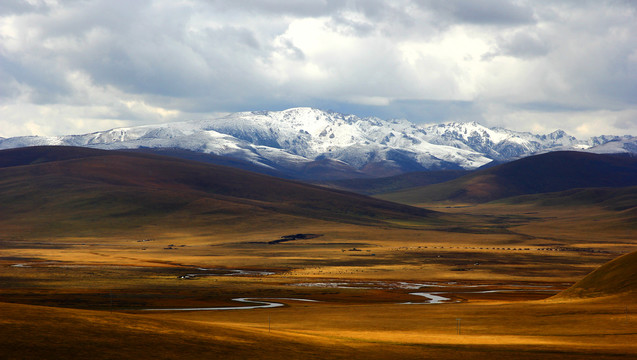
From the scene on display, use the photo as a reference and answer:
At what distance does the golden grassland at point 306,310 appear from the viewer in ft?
135

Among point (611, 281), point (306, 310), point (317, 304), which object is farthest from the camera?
point (317, 304)

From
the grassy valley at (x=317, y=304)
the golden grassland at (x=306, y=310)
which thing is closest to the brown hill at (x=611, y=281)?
the grassy valley at (x=317, y=304)

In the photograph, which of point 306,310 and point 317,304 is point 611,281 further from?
point 306,310

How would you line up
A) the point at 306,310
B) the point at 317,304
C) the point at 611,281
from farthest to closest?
the point at 317,304 → the point at 611,281 → the point at 306,310

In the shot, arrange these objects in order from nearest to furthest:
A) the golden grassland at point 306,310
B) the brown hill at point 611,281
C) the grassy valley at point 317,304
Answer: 1. the golden grassland at point 306,310
2. the grassy valley at point 317,304
3. the brown hill at point 611,281

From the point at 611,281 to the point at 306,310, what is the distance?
3865 cm

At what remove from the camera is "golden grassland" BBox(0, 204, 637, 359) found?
4125 cm

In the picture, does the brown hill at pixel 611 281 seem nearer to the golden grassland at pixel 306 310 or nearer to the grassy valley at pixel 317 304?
the grassy valley at pixel 317 304

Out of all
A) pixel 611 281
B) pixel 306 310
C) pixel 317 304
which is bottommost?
pixel 317 304

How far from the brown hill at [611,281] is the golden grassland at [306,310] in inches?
91.4

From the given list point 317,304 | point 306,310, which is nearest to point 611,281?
point 317,304

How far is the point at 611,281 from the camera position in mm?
85875

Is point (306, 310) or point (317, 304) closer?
point (306, 310)

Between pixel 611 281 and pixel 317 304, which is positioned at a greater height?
pixel 611 281
